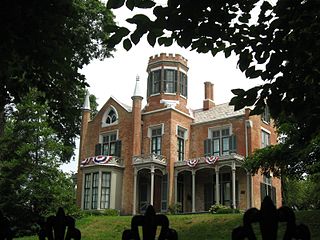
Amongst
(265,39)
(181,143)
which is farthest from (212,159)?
(265,39)

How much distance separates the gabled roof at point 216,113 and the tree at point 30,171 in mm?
12651

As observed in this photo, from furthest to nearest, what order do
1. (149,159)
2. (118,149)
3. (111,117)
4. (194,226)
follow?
(111,117) < (118,149) < (149,159) < (194,226)

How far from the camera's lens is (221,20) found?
13.9 feet

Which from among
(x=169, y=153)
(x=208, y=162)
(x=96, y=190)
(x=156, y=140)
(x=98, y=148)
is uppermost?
(x=156, y=140)

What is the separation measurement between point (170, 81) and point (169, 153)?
5.91 meters

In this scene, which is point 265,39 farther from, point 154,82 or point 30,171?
point 154,82

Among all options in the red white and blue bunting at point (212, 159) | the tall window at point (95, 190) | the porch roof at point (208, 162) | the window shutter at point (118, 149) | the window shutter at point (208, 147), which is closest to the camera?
the porch roof at point (208, 162)

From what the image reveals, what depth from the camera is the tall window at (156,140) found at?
117 feet

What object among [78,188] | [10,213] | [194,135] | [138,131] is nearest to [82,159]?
[78,188]

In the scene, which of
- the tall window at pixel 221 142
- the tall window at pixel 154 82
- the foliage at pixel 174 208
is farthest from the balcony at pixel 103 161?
the tall window at pixel 221 142

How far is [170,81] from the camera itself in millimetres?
37250

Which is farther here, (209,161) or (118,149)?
(118,149)

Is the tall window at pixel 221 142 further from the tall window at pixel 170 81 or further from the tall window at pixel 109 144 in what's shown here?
the tall window at pixel 109 144

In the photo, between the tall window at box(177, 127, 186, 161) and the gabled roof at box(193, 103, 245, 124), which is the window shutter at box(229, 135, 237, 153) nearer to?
the gabled roof at box(193, 103, 245, 124)
